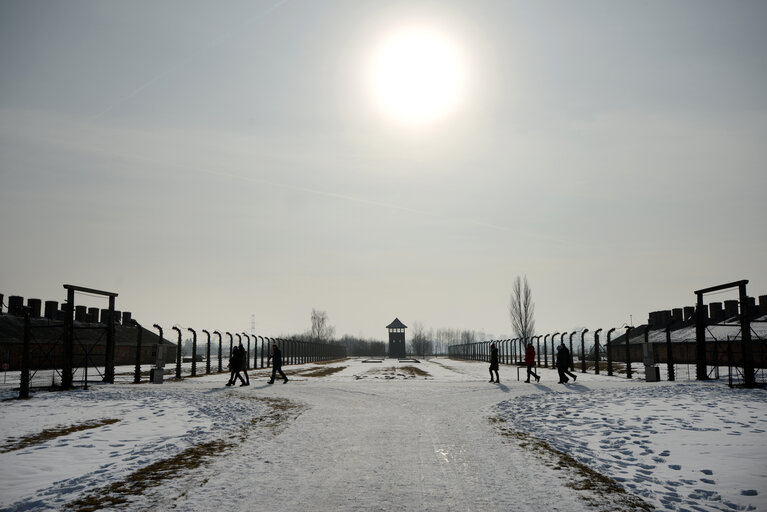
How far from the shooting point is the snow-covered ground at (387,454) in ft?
21.1

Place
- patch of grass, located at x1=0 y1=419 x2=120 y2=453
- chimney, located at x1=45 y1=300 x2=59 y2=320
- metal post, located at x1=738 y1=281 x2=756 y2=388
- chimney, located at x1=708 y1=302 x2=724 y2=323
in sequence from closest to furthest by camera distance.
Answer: patch of grass, located at x1=0 y1=419 x2=120 y2=453, metal post, located at x1=738 y1=281 x2=756 y2=388, chimney, located at x1=45 y1=300 x2=59 y2=320, chimney, located at x1=708 y1=302 x2=724 y2=323

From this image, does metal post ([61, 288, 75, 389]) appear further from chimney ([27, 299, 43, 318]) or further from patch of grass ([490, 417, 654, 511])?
chimney ([27, 299, 43, 318])

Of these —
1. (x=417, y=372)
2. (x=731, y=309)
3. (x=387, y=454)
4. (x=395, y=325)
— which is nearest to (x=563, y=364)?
(x=417, y=372)

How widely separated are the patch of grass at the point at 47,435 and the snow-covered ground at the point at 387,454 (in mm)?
94

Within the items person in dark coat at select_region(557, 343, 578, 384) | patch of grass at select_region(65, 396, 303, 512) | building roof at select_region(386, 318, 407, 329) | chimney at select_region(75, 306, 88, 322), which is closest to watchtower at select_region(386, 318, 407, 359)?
building roof at select_region(386, 318, 407, 329)

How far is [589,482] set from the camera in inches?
283

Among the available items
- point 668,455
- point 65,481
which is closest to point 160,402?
point 65,481

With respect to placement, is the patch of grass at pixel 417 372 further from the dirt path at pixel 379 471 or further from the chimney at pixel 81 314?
the chimney at pixel 81 314

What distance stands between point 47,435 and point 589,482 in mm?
10454

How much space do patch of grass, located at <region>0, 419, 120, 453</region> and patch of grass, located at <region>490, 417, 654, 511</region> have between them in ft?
30.6

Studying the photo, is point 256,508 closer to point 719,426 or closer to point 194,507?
point 194,507

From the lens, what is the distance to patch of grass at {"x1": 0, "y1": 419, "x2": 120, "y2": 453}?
A: 9648 millimetres

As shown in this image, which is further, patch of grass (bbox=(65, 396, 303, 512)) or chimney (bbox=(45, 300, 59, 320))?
chimney (bbox=(45, 300, 59, 320))

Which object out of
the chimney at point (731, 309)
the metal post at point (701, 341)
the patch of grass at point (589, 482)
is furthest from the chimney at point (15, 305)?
the chimney at point (731, 309)
